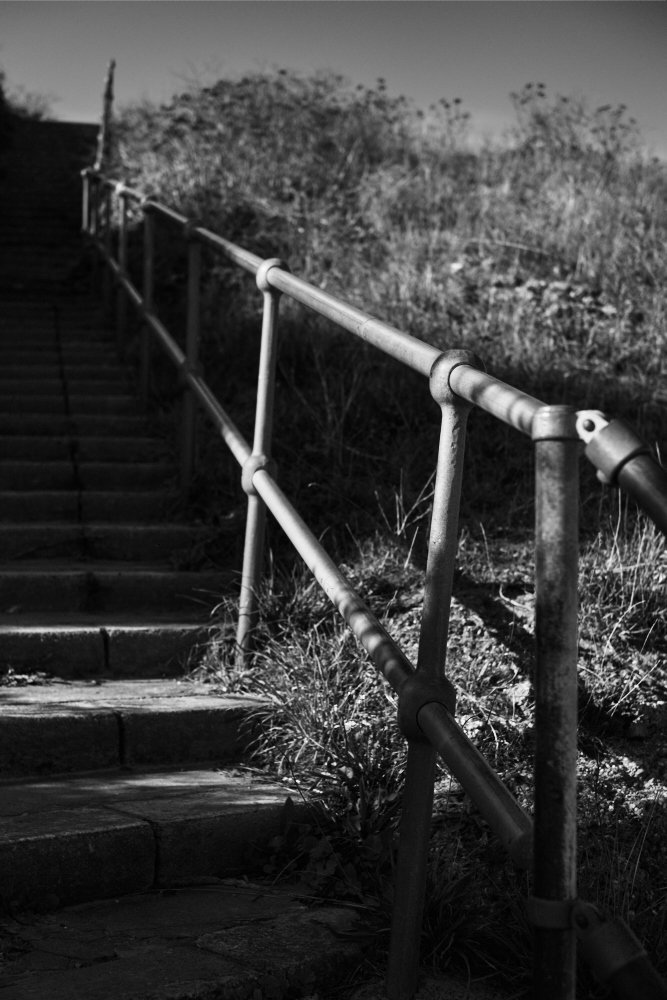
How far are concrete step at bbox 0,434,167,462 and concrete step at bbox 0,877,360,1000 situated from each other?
8.36 feet

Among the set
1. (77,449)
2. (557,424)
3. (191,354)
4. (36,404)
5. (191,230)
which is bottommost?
(77,449)

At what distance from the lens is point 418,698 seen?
1.78m

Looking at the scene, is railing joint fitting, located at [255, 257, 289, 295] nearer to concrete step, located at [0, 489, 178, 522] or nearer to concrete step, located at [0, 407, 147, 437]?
concrete step, located at [0, 489, 178, 522]

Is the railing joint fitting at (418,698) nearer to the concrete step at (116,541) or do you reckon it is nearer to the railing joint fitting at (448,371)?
the railing joint fitting at (448,371)

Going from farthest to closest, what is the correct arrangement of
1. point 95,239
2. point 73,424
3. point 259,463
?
point 95,239
point 73,424
point 259,463

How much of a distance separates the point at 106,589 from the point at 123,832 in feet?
4.59

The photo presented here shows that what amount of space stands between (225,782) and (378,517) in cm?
129

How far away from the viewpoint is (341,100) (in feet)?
32.8

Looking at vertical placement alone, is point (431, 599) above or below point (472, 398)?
below

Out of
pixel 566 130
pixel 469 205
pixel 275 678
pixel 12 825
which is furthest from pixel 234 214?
pixel 12 825

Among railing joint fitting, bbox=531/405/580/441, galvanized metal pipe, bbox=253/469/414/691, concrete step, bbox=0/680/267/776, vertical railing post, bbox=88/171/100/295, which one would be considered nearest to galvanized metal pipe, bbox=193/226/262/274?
galvanized metal pipe, bbox=253/469/414/691

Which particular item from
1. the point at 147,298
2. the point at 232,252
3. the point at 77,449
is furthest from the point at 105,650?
the point at 147,298

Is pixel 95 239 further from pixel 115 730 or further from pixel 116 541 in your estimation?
pixel 115 730

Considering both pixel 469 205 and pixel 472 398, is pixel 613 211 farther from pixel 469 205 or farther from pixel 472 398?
pixel 472 398
